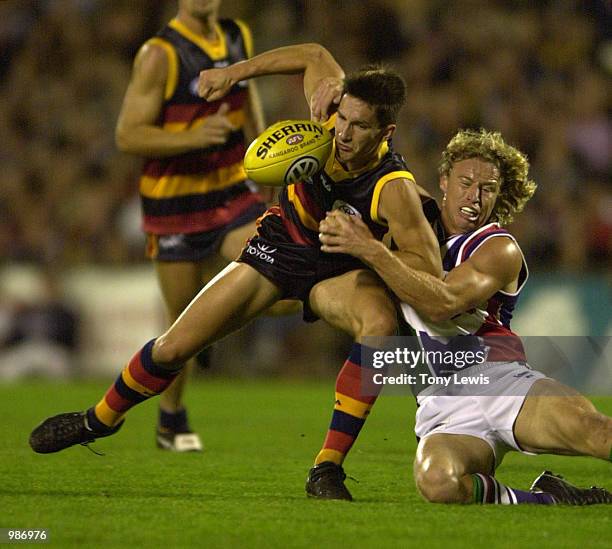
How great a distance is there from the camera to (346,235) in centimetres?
503

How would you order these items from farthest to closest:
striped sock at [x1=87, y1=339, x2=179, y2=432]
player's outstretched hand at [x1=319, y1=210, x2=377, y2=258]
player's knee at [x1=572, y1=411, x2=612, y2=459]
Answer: striped sock at [x1=87, y1=339, x2=179, y2=432]
player's outstretched hand at [x1=319, y1=210, x2=377, y2=258]
player's knee at [x1=572, y1=411, x2=612, y2=459]

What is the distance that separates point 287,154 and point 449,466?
1388 millimetres

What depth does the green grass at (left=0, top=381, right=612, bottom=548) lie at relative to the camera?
4.21 metres

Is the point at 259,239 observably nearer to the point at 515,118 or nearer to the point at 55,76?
the point at 515,118

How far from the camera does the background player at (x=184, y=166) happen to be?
7336mm

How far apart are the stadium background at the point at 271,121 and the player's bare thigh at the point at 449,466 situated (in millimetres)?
6433

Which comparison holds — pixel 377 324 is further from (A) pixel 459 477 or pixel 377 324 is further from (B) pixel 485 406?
(A) pixel 459 477

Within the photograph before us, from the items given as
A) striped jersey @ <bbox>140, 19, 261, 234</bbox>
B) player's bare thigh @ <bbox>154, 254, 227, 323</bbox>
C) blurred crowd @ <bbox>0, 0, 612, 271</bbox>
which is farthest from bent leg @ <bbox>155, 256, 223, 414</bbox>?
blurred crowd @ <bbox>0, 0, 612, 271</bbox>

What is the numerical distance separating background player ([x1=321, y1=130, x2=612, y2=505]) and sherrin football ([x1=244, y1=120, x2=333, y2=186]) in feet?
1.00

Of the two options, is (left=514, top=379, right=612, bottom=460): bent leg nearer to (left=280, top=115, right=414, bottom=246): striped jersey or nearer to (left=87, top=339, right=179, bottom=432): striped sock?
(left=280, top=115, right=414, bottom=246): striped jersey

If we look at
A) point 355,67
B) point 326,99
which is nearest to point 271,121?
point 355,67

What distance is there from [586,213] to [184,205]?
5.71 meters

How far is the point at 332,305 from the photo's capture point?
5539 millimetres

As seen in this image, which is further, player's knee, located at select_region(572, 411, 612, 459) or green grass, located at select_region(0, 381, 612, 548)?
player's knee, located at select_region(572, 411, 612, 459)
